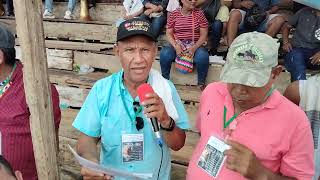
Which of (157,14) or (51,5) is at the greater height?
(157,14)

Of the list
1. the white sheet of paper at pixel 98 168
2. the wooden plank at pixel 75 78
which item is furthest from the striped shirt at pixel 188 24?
the white sheet of paper at pixel 98 168

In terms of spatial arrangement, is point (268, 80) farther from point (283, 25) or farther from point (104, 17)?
point (104, 17)

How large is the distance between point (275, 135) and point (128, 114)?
809 mm

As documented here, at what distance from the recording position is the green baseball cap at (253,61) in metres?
1.74

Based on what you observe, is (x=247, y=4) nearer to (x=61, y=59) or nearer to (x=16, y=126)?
(x=61, y=59)

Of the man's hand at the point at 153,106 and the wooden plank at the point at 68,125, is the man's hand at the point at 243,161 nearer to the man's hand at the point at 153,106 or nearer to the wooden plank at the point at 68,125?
the man's hand at the point at 153,106

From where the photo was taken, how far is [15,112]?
242cm

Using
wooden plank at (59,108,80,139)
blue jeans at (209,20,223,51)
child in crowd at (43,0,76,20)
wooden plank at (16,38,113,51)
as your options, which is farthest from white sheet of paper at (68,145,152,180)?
child in crowd at (43,0,76,20)

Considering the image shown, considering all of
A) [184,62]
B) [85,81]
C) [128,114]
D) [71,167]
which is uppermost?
[128,114]

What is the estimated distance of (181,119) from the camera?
2.13 metres

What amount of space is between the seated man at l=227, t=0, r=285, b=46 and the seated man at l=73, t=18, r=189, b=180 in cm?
349

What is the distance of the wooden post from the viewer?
190cm

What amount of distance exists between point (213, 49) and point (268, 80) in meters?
3.80

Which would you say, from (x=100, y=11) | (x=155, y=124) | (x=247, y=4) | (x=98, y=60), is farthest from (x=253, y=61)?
(x=100, y=11)
